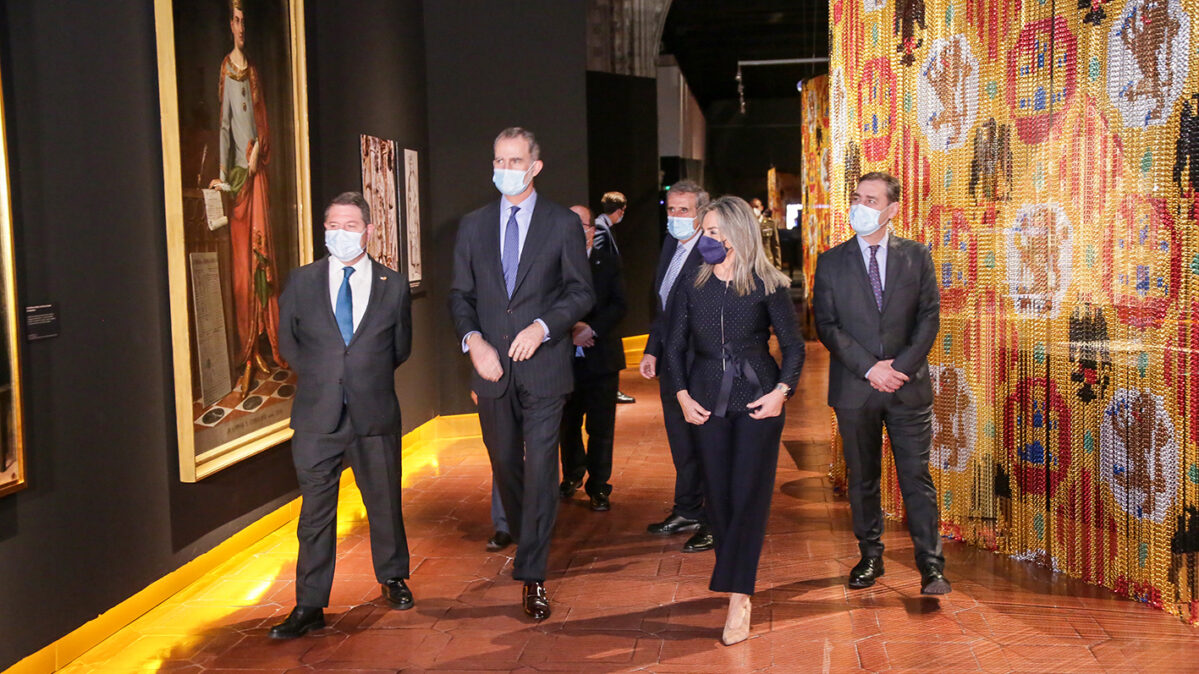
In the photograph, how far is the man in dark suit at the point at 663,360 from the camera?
4891 millimetres

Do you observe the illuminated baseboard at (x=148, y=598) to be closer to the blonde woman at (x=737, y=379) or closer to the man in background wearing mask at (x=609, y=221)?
the man in background wearing mask at (x=609, y=221)

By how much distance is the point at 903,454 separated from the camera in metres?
4.43

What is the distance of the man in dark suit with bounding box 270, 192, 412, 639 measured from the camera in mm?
4062

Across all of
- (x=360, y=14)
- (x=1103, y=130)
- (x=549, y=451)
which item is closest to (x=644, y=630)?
(x=549, y=451)

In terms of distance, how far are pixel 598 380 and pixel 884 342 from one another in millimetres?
1970

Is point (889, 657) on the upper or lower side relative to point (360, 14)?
lower

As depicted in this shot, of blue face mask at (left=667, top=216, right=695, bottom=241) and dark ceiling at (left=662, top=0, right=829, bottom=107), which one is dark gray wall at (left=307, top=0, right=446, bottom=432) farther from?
dark ceiling at (left=662, top=0, right=829, bottom=107)

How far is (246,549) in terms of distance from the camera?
17.2 feet

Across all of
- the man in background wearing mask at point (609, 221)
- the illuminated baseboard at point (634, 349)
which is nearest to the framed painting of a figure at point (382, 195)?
the man in background wearing mask at point (609, 221)

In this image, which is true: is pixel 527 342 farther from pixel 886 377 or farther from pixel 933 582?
pixel 933 582

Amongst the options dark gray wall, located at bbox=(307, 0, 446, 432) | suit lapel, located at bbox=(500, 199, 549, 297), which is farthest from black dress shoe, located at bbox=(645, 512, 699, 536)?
dark gray wall, located at bbox=(307, 0, 446, 432)

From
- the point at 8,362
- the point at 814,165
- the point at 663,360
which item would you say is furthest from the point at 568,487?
the point at 814,165

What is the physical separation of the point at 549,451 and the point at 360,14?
391 centimetres

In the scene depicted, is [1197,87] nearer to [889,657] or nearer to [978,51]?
[978,51]
